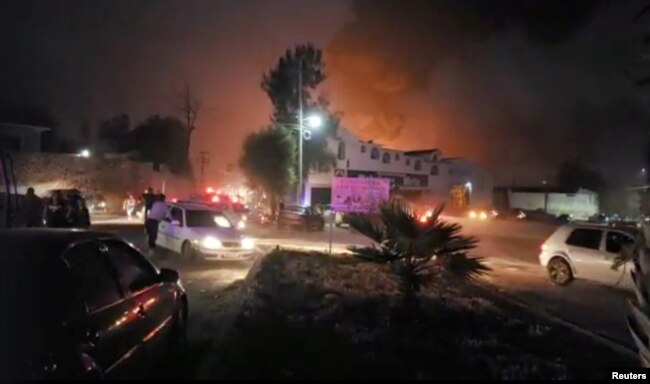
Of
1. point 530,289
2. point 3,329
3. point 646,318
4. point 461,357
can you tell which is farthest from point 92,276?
point 530,289

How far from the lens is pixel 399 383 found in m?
4.87

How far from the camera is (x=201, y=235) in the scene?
15.4m

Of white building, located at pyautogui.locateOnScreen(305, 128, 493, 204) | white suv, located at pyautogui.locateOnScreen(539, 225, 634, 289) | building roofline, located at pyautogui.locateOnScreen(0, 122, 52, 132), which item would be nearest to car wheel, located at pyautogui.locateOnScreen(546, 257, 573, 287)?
white suv, located at pyautogui.locateOnScreen(539, 225, 634, 289)

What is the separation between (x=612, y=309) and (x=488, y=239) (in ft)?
63.4

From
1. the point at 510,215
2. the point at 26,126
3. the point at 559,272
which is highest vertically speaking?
the point at 26,126

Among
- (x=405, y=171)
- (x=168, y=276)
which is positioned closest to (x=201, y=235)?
(x=168, y=276)

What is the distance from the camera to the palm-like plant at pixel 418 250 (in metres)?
7.80

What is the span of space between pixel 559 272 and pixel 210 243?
339 inches

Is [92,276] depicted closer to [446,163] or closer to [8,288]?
[8,288]

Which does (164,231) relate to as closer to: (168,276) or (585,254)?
(585,254)

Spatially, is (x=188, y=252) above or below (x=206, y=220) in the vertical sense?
below

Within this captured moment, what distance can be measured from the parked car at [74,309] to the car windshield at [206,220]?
10.8 meters

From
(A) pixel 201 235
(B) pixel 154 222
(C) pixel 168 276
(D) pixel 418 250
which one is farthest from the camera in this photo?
(B) pixel 154 222

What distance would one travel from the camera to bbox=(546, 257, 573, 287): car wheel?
14.8m
